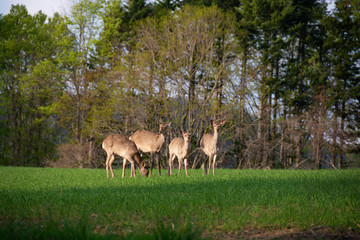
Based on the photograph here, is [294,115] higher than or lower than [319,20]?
lower

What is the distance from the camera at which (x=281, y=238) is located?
15.3 ft

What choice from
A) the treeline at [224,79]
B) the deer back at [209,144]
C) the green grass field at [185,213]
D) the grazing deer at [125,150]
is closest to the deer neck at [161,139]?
the grazing deer at [125,150]

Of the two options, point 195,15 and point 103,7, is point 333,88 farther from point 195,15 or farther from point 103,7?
point 103,7

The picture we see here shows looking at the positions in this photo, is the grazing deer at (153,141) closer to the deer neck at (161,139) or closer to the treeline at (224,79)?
the deer neck at (161,139)

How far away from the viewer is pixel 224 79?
24.8 meters

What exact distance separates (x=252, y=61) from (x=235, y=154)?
23.6 feet

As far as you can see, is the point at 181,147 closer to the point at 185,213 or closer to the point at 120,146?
the point at 120,146

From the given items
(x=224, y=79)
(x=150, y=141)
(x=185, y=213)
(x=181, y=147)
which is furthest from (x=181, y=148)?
(x=224, y=79)

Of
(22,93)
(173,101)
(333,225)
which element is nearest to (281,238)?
(333,225)

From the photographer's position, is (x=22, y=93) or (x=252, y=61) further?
(x=22, y=93)

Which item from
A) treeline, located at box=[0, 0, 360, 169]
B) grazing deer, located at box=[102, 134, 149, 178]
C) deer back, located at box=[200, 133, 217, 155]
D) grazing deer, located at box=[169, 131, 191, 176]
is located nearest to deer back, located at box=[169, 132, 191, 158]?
grazing deer, located at box=[169, 131, 191, 176]

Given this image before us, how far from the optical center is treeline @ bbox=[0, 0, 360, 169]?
2392 centimetres

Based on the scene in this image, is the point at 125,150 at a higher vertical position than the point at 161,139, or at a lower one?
lower

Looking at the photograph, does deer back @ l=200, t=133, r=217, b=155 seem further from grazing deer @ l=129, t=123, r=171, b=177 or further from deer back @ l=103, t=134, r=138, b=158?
deer back @ l=103, t=134, r=138, b=158
